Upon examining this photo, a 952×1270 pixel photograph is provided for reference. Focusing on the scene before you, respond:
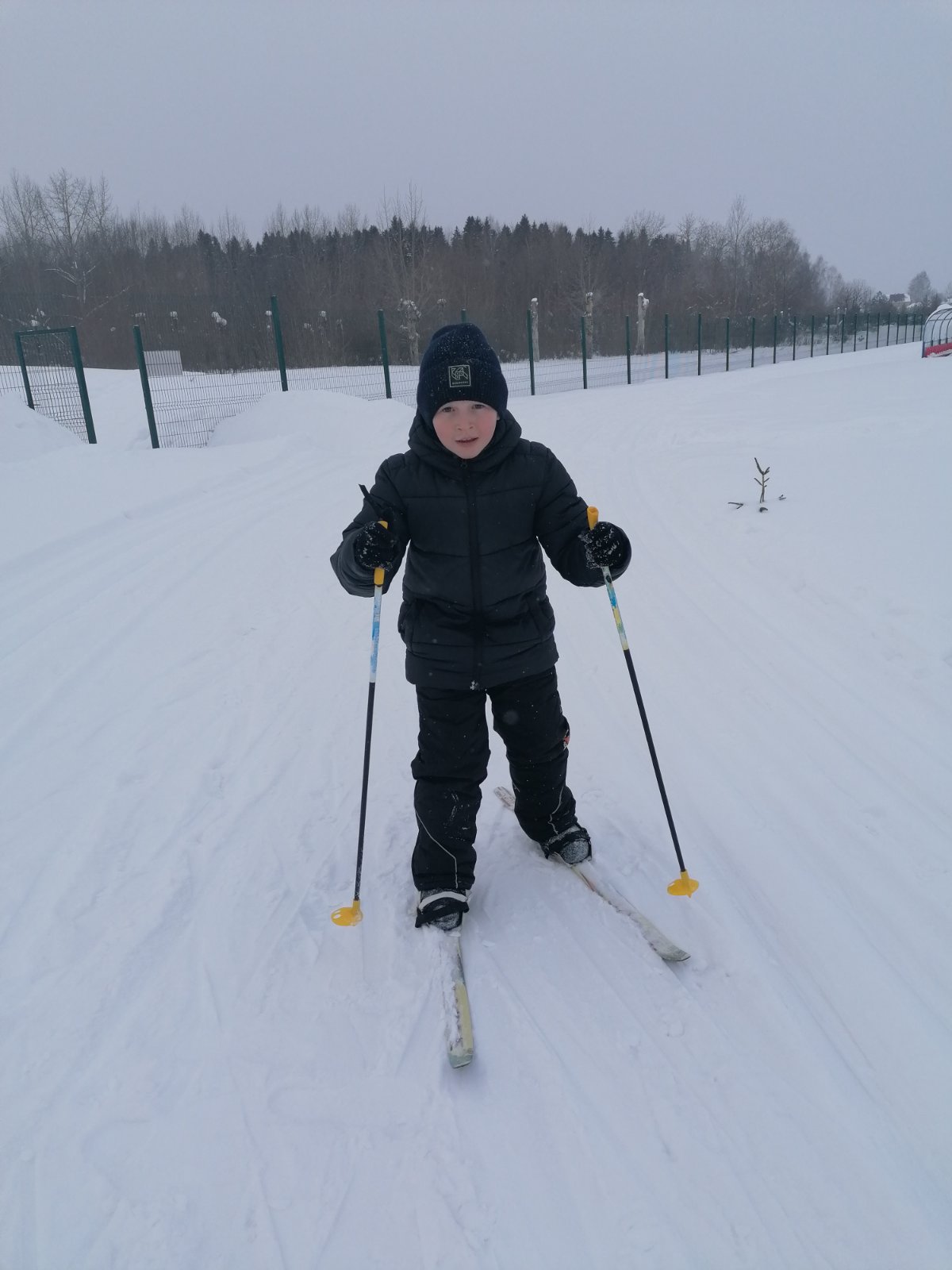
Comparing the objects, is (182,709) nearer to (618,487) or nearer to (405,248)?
(618,487)

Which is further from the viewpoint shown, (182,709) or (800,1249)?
(182,709)

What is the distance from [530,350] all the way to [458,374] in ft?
64.1

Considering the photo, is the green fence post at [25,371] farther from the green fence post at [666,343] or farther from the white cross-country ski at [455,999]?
the green fence post at [666,343]

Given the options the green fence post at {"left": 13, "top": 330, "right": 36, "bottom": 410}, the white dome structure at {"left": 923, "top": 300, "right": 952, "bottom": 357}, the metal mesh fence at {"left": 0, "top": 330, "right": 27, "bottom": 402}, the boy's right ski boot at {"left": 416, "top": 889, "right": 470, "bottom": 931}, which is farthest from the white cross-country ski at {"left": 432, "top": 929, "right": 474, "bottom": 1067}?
the white dome structure at {"left": 923, "top": 300, "right": 952, "bottom": 357}

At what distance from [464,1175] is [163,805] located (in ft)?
6.22

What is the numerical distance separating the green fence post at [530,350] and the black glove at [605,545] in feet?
62.2

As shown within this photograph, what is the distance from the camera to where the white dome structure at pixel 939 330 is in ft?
69.7

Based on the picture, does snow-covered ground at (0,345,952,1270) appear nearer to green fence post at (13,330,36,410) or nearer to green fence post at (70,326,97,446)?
green fence post at (70,326,97,446)

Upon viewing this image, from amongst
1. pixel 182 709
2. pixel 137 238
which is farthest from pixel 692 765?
pixel 137 238

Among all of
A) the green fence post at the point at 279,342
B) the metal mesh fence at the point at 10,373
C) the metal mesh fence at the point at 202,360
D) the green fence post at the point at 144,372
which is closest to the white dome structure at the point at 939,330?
the green fence post at the point at 279,342

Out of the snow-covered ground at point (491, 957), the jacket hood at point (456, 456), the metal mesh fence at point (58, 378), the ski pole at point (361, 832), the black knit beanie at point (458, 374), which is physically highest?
the metal mesh fence at point (58, 378)

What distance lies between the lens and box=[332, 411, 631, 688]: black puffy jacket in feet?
7.64

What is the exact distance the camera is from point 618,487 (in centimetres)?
802

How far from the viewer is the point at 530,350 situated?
67.1ft
